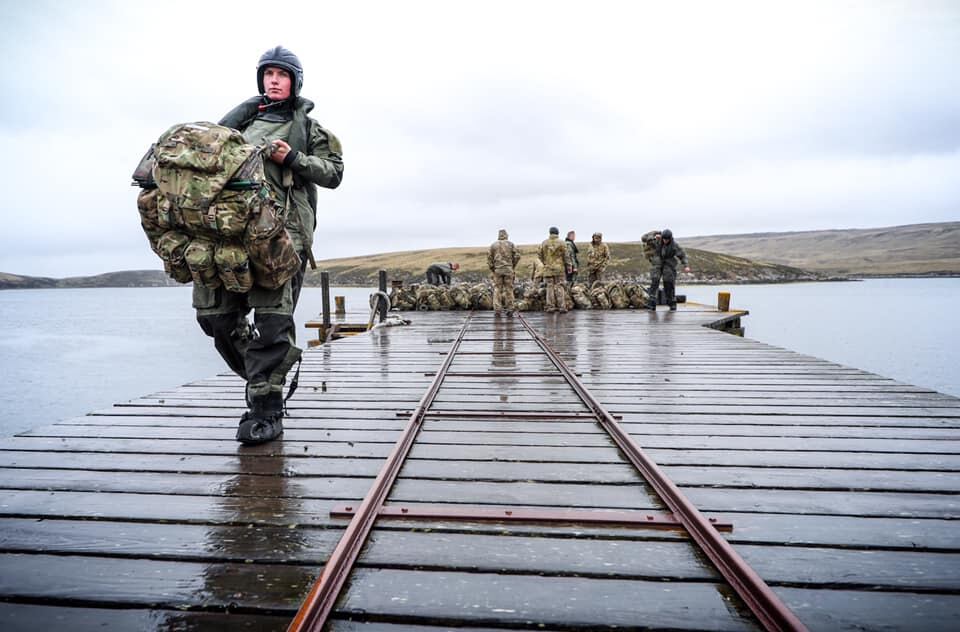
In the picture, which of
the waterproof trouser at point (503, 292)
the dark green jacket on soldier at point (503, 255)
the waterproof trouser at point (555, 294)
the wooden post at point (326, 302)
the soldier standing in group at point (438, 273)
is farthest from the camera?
the soldier standing in group at point (438, 273)

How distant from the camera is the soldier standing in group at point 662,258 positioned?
47.2ft

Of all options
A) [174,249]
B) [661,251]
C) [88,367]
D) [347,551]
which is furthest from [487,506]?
[88,367]

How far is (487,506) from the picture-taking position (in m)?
2.44

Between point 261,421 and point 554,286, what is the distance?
38.0 feet

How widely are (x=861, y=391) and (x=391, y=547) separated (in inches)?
187

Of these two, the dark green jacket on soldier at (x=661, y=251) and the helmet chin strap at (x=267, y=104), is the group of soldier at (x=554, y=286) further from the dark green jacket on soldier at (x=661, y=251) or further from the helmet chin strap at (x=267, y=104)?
the helmet chin strap at (x=267, y=104)

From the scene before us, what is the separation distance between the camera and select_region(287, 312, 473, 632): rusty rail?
1.62 meters

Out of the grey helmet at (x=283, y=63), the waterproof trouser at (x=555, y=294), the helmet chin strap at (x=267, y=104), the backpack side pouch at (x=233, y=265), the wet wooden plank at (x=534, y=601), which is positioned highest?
the grey helmet at (x=283, y=63)

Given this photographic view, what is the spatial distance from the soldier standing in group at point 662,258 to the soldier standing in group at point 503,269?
Answer: 385 cm

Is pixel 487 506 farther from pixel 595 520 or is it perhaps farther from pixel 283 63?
pixel 283 63

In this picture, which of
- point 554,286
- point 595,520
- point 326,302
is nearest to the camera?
point 595,520

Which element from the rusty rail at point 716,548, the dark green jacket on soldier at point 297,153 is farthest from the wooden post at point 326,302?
the rusty rail at point 716,548

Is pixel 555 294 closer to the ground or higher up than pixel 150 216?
closer to the ground

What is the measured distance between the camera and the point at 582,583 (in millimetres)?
1847
